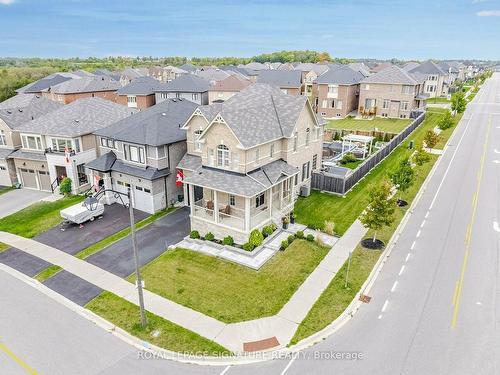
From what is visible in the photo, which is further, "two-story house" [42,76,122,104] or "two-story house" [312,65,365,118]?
"two-story house" [312,65,365,118]

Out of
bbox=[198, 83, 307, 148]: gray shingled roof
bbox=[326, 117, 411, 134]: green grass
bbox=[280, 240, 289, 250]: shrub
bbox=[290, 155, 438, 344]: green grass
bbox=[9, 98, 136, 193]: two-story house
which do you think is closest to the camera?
bbox=[290, 155, 438, 344]: green grass

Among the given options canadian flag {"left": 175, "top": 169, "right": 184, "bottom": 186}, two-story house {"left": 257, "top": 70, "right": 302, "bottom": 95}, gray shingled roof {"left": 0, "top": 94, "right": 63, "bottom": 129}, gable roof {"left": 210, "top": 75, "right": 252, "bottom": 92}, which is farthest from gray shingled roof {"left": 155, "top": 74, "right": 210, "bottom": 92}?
canadian flag {"left": 175, "top": 169, "right": 184, "bottom": 186}

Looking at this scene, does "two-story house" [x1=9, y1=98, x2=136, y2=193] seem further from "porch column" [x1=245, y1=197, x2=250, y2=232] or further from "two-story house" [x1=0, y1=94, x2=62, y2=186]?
"porch column" [x1=245, y1=197, x2=250, y2=232]

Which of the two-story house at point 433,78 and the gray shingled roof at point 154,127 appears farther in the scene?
the two-story house at point 433,78

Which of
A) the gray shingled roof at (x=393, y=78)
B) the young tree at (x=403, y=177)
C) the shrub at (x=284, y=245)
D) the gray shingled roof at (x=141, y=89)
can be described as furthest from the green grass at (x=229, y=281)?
the gray shingled roof at (x=393, y=78)

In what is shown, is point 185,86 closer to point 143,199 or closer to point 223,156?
point 143,199

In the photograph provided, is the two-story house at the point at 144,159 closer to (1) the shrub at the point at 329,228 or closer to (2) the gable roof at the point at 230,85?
(1) the shrub at the point at 329,228
